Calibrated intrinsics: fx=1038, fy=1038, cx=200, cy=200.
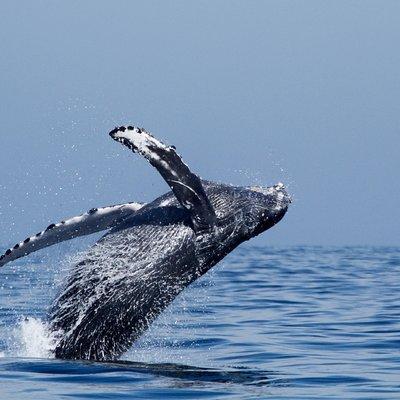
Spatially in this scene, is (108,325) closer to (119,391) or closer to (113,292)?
(113,292)

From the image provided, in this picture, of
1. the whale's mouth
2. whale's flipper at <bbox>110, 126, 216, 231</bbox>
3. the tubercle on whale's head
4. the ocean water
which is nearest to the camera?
the ocean water

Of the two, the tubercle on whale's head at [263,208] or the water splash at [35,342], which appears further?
the tubercle on whale's head at [263,208]

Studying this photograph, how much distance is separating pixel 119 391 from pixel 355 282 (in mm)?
20959

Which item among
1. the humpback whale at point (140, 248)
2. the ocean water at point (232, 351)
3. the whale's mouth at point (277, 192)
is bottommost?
the ocean water at point (232, 351)

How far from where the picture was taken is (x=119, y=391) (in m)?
11.0

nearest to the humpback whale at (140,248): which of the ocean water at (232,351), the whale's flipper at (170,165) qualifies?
the whale's flipper at (170,165)

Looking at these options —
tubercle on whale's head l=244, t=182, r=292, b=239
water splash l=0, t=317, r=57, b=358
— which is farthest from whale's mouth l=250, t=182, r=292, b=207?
water splash l=0, t=317, r=57, b=358

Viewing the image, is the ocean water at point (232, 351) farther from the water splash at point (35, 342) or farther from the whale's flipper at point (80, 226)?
the whale's flipper at point (80, 226)

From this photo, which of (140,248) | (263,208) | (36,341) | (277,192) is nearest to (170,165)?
(140,248)

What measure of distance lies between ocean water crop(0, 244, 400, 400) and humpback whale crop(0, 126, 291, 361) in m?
0.35

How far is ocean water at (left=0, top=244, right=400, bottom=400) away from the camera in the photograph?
1136cm

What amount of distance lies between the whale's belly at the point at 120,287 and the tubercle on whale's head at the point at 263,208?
934 mm

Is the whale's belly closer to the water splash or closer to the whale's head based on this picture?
the water splash

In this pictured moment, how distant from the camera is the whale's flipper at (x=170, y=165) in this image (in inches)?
491
